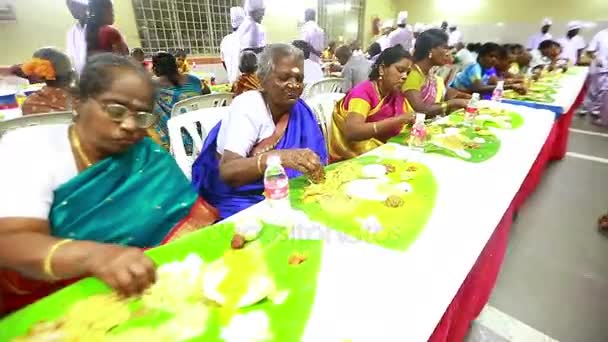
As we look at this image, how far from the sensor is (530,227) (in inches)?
91.4

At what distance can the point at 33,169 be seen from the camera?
0.79m

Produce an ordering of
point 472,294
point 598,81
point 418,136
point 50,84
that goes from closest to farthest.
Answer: point 472,294
point 418,136
point 50,84
point 598,81

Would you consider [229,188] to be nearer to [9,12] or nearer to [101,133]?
[101,133]

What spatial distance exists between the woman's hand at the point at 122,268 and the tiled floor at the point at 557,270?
144 cm

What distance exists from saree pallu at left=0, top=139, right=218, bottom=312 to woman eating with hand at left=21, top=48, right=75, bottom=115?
148 centimetres

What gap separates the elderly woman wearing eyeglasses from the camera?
716 millimetres

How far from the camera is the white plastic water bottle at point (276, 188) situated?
1030mm

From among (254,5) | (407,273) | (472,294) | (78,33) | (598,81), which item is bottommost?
(472,294)

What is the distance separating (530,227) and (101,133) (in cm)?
270

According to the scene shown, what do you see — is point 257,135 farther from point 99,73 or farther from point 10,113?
point 10,113

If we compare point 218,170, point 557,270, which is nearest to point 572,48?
point 557,270

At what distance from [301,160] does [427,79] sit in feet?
6.30

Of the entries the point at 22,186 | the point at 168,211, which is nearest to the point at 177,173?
the point at 168,211

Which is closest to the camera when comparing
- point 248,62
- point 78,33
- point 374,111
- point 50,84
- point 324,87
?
point 374,111
